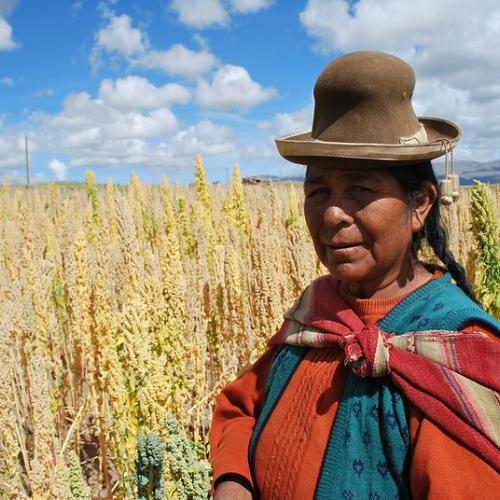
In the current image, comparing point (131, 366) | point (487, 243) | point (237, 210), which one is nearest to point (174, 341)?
point (131, 366)

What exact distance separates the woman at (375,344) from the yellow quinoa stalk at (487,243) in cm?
136

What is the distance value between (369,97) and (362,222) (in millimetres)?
263

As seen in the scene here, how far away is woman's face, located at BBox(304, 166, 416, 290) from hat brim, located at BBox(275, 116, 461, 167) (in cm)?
4

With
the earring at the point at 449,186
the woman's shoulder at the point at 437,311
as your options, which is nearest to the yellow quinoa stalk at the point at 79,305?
the woman's shoulder at the point at 437,311

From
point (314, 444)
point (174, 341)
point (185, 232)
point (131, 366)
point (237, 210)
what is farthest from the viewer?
point (185, 232)

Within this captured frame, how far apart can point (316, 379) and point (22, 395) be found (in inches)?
76.2

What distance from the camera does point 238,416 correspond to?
4.68ft

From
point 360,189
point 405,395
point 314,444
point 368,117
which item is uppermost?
point 368,117

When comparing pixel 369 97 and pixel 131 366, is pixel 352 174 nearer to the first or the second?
pixel 369 97

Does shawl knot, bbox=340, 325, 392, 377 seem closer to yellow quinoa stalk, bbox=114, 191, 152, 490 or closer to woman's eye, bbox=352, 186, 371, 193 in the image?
woman's eye, bbox=352, 186, 371, 193

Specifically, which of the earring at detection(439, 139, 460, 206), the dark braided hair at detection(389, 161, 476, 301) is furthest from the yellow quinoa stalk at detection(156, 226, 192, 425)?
the earring at detection(439, 139, 460, 206)

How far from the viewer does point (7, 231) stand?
4793 mm

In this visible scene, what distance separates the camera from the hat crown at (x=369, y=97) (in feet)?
3.42

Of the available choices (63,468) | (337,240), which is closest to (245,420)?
(63,468)
